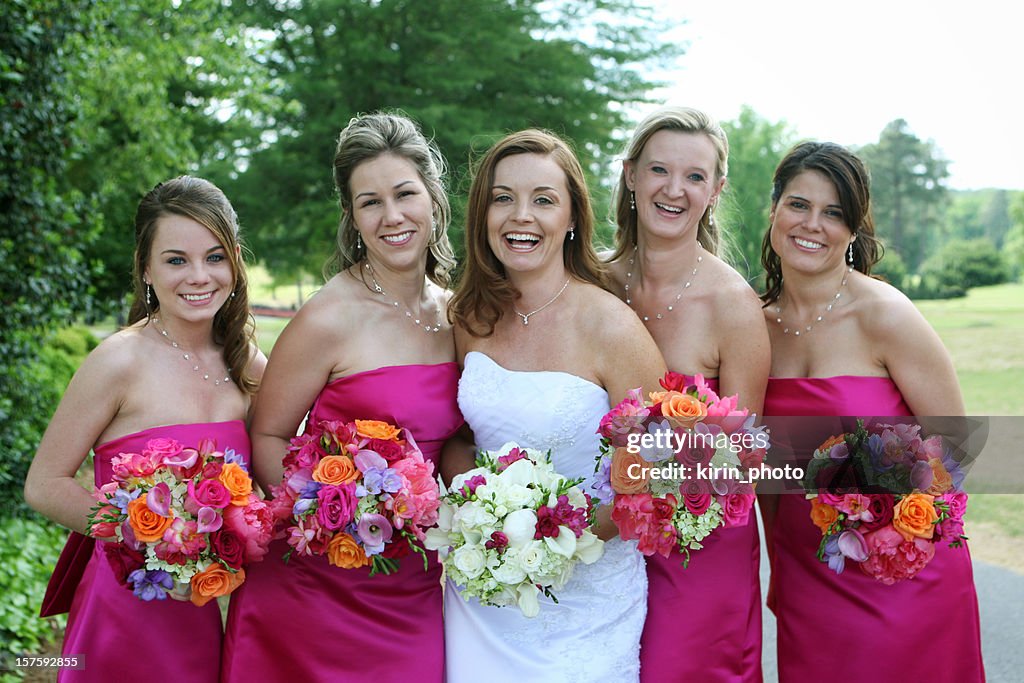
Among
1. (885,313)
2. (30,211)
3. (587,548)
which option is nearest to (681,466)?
(587,548)

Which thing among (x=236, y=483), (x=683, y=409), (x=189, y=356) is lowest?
(x=236, y=483)

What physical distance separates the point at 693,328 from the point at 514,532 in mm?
1476

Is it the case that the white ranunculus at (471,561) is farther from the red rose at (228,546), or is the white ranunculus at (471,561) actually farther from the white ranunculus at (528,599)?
the red rose at (228,546)

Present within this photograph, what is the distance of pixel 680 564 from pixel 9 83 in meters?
6.04

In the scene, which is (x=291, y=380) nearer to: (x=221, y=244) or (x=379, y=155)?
(x=221, y=244)

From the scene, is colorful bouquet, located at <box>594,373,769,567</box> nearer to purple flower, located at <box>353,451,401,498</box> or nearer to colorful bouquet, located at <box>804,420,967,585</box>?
colorful bouquet, located at <box>804,420,967,585</box>

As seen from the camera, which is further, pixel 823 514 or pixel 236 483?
pixel 823 514

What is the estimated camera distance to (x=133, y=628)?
3.69 metres

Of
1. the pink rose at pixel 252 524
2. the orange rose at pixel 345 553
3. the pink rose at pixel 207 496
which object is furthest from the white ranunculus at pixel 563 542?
the pink rose at pixel 207 496

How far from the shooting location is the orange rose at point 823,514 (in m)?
3.62

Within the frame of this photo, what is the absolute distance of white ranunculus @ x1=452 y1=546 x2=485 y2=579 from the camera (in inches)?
127

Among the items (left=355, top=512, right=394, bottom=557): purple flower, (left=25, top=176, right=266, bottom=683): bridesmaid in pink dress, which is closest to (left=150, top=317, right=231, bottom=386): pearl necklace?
(left=25, top=176, right=266, bottom=683): bridesmaid in pink dress

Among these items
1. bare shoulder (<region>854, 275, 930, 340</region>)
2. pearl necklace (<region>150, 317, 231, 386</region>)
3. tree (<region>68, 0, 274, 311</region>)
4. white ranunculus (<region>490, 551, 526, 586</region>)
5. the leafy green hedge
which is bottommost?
the leafy green hedge

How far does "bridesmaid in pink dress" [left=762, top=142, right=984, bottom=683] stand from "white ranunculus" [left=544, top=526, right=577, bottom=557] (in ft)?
4.52
